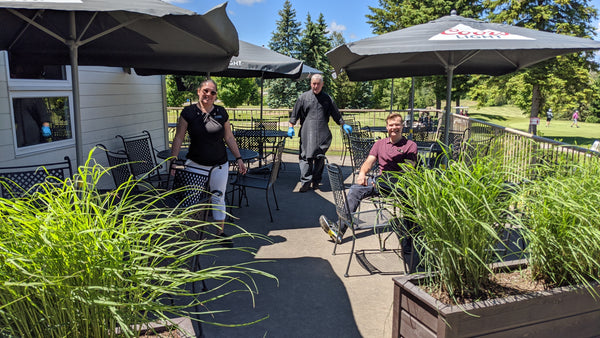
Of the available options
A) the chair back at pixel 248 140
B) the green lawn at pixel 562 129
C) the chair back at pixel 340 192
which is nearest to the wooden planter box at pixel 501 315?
the chair back at pixel 340 192

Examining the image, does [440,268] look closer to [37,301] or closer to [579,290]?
[579,290]

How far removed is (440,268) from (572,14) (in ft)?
96.7

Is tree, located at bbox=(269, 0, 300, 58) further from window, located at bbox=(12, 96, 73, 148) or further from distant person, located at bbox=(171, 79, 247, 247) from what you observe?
distant person, located at bbox=(171, 79, 247, 247)

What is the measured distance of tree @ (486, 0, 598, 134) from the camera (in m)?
24.2

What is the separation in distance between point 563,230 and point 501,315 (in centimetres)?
66

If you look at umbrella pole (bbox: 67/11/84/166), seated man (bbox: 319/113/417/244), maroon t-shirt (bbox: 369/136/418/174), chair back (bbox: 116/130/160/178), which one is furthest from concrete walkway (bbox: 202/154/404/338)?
chair back (bbox: 116/130/160/178)

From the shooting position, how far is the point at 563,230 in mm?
2459

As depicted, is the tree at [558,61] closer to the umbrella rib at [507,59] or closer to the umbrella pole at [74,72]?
the umbrella rib at [507,59]

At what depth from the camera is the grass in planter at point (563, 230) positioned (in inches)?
95.0

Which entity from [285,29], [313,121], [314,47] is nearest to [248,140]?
[313,121]

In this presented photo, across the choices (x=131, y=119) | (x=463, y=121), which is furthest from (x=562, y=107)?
(x=131, y=119)

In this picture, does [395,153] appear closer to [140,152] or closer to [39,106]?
[39,106]

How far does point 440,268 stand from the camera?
2371 millimetres

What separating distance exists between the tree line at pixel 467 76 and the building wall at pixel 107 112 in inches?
47.1
